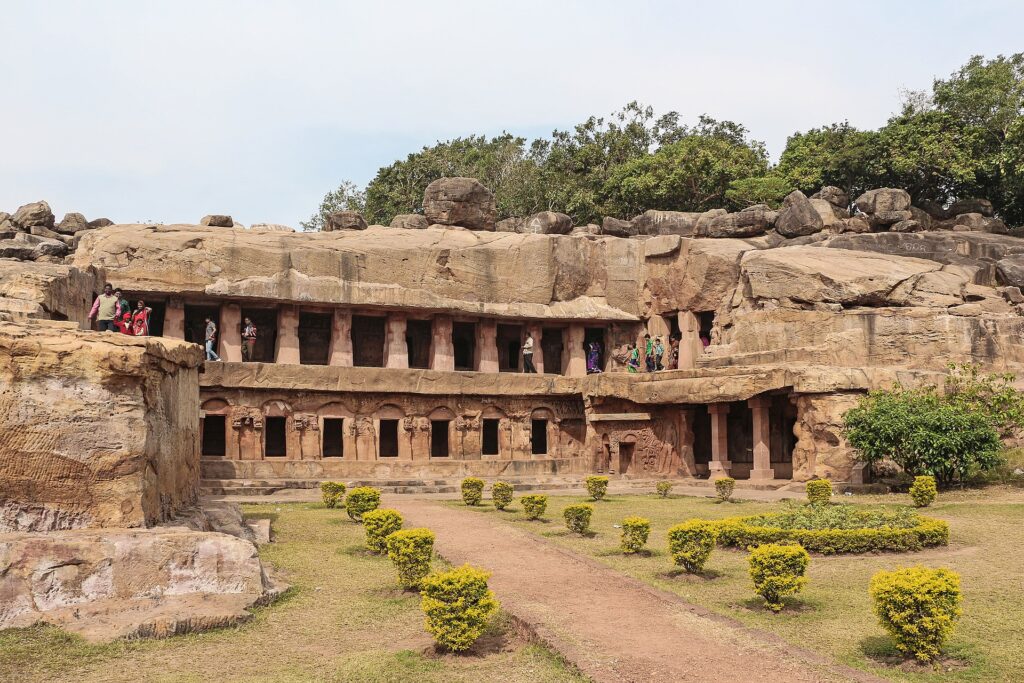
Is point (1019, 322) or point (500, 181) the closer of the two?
point (1019, 322)

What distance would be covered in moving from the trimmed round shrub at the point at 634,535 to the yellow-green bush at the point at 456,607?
4.86m

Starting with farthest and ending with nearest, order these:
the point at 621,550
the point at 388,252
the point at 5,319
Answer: the point at 388,252, the point at 621,550, the point at 5,319

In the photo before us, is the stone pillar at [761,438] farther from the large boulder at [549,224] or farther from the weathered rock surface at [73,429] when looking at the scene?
the weathered rock surface at [73,429]

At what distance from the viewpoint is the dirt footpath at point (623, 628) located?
7.92 m

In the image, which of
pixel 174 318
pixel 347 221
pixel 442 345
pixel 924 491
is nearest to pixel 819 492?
pixel 924 491

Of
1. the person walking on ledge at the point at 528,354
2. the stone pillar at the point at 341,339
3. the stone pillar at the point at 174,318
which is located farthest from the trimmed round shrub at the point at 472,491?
the stone pillar at the point at 174,318

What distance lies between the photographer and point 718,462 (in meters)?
25.3

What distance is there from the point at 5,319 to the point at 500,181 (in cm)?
4230

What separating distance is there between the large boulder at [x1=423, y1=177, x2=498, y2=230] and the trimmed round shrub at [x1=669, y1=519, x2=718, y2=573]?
23.5 m

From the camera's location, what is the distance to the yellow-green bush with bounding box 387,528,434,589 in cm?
1072

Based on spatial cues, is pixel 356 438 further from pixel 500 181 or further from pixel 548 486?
→ pixel 500 181

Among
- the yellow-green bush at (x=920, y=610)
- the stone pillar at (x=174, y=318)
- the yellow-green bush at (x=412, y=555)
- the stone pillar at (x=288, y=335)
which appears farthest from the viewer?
the stone pillar at (x=288, y=335)

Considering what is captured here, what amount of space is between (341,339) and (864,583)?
20.6m

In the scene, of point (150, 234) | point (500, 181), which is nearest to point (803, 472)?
point (150, 234)
